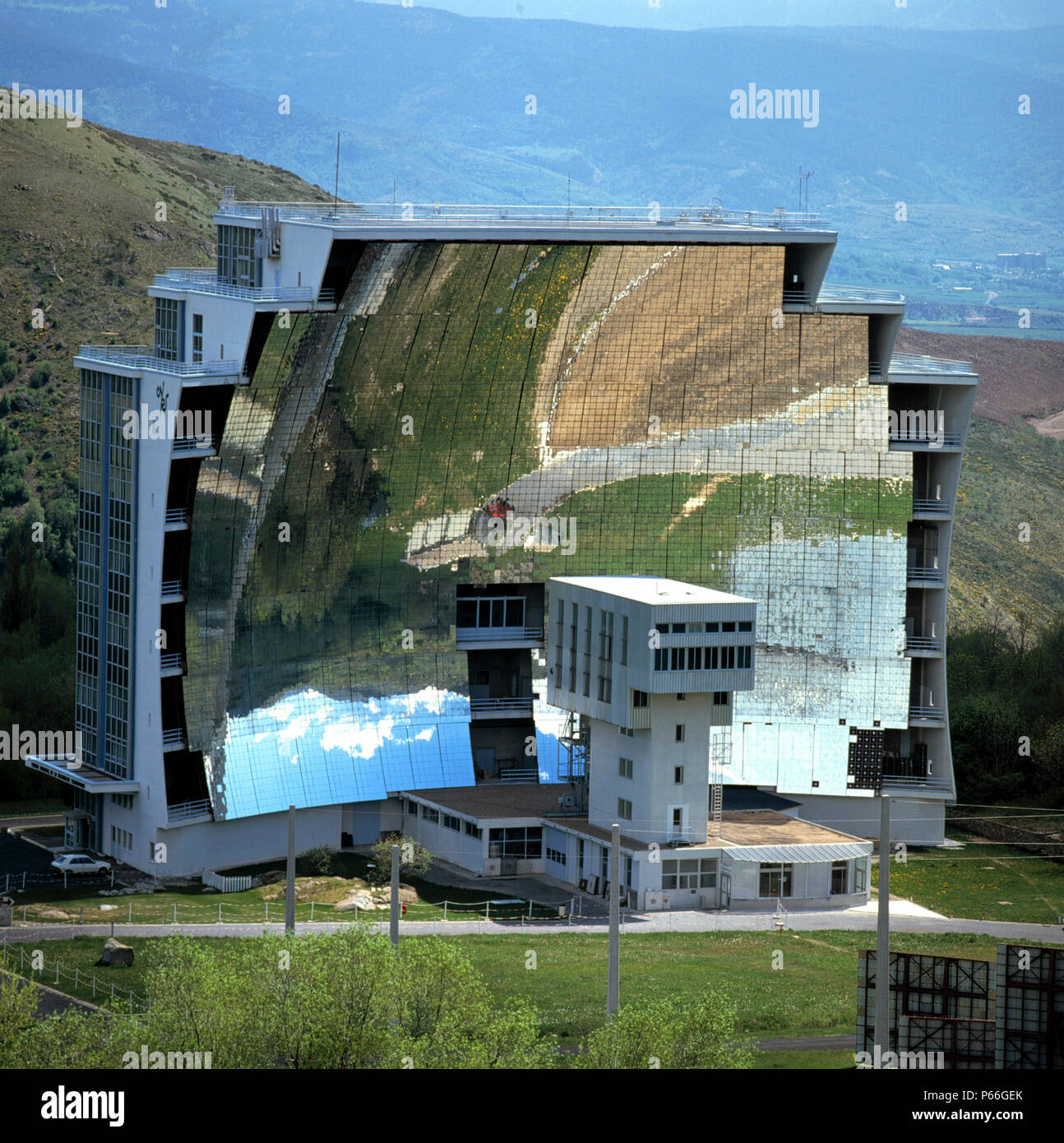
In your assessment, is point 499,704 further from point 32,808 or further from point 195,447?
point 32,808

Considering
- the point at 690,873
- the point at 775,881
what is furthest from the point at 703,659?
the point at 775,881

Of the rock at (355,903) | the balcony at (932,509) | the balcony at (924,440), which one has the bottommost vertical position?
the rock at (355,903)

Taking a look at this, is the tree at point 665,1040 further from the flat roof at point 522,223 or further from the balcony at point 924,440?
the balcony at point 924,440

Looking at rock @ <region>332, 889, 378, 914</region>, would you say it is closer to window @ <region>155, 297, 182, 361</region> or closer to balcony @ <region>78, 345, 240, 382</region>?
balcony @ <region>78, 345, 240, 382</region>

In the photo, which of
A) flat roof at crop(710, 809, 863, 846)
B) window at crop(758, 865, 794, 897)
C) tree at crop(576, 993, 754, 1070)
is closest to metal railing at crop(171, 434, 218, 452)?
flat roof at crop(710, 809, 863, 846)

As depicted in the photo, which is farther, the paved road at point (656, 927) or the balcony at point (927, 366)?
the balcony at point (927, 366)

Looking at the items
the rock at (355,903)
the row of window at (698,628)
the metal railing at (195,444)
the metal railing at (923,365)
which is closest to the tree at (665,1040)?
the row of window at (698,628)
